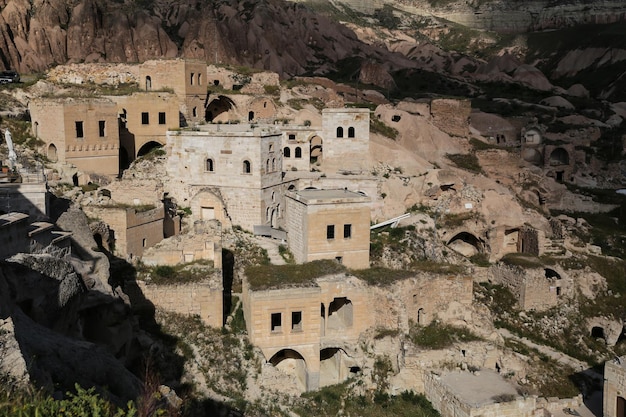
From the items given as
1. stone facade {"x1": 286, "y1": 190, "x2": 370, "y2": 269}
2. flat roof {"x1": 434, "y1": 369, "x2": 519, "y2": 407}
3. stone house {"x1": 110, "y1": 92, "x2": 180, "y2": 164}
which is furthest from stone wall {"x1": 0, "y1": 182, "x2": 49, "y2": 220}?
flat roof {"x1": 434, "y1": 369, "x2": 519, "y2": 407}

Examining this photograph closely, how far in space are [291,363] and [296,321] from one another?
6.42 feet

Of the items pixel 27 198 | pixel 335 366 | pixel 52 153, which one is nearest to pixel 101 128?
pixel 52 153

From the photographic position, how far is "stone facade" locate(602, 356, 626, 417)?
2286cm

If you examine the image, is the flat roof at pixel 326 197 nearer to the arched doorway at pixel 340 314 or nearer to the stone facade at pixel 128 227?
the arched doorway at pixel 340 314

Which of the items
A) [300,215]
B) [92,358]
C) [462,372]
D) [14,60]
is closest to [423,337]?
[462,372]

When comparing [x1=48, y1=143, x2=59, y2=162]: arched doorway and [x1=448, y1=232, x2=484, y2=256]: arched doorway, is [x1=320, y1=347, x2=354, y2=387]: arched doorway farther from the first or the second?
[x1=48, y1=143, x2=59, y2=162]: arched doorway

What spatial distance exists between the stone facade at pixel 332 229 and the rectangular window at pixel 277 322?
3.16 m

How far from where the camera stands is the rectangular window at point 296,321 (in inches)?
936

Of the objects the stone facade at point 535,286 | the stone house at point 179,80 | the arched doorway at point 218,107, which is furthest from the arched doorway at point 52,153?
the stone facade at point 535,286

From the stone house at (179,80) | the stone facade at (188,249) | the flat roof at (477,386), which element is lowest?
the flat roof at (477,386)

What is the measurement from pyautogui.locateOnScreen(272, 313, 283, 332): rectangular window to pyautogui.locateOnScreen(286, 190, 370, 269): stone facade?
3161mm

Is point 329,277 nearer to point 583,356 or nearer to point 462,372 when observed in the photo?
point 462,372

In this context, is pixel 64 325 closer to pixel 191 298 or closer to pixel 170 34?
pixel 191 298

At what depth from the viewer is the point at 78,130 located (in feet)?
97.7
